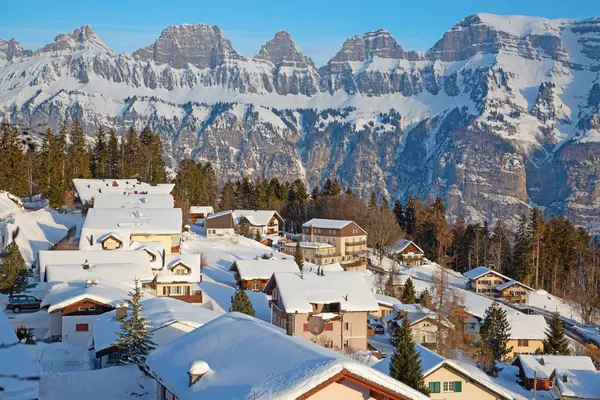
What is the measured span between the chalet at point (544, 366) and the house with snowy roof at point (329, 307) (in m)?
8.80

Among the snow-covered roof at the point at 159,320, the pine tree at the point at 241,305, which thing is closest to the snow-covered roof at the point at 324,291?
the pine tree at the point at 241,305

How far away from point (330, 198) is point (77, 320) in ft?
229

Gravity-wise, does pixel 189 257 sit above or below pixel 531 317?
above

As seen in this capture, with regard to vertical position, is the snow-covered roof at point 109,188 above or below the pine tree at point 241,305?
above

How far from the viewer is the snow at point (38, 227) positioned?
158ft

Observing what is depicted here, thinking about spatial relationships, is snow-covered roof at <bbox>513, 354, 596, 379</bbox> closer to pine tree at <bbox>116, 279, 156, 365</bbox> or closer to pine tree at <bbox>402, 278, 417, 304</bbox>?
pine tree at <bbox>402, 278, 417, 304</bbox>

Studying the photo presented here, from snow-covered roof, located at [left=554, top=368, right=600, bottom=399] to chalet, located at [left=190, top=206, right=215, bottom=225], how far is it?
54.3 m

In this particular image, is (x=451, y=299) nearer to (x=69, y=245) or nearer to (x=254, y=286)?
(x=254, y=286)

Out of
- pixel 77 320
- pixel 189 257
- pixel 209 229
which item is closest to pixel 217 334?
pixel 77 320

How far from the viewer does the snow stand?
4819 cm

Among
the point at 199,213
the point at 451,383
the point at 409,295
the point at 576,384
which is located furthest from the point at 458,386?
the point at 199,213

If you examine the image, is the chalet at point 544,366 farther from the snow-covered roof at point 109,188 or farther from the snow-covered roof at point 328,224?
the snow-covered roof at point 109,188

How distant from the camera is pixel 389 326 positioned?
48156 millimetres

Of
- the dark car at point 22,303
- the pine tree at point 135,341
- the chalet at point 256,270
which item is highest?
the pine tree at point 135,341
